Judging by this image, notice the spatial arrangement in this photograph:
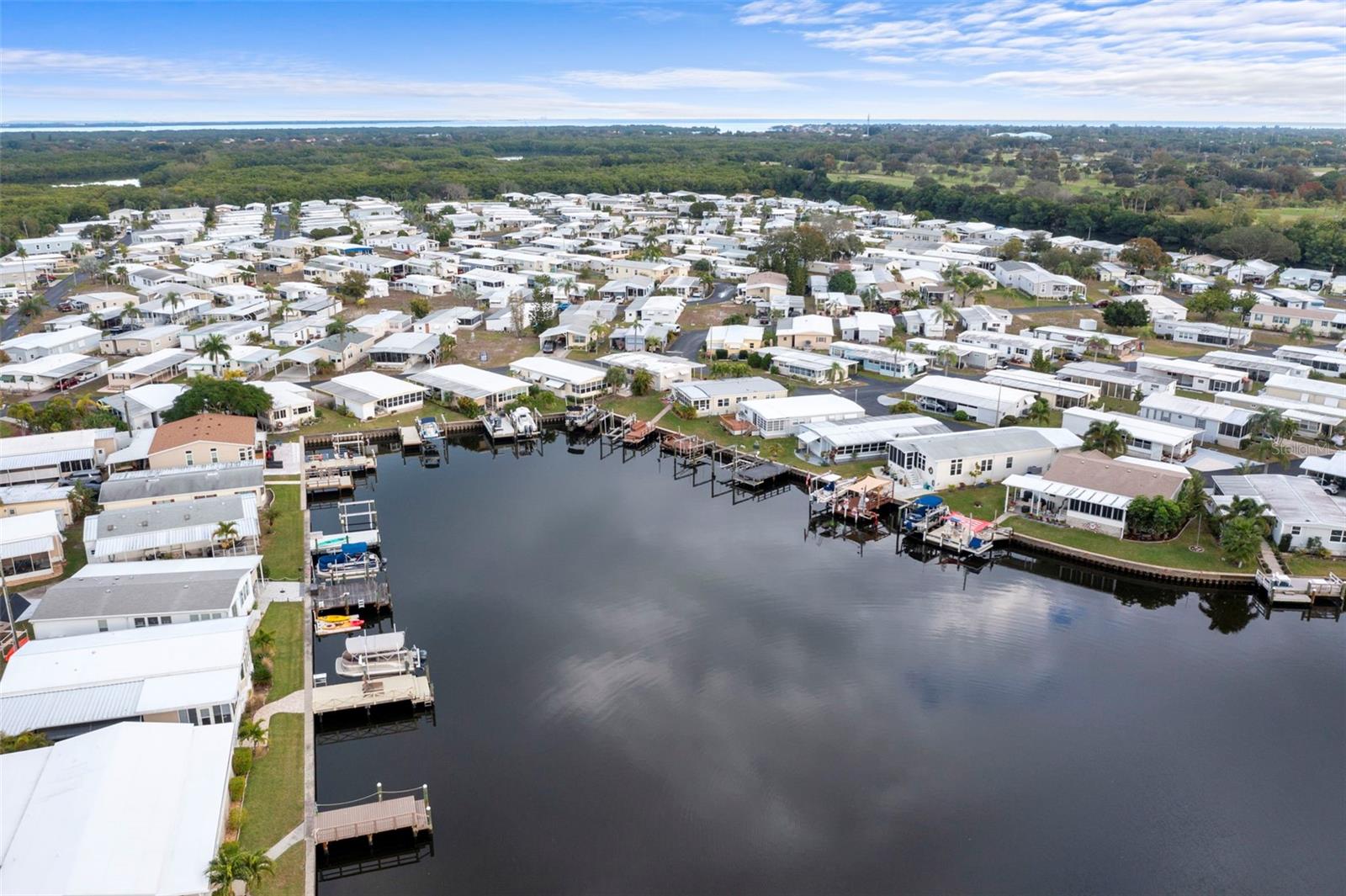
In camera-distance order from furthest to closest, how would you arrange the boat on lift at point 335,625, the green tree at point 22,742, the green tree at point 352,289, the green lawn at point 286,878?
the green tree at point 352,289
the boat on lift at point 335,625
the green tree at point 22,742
the green lawn at point 286,878

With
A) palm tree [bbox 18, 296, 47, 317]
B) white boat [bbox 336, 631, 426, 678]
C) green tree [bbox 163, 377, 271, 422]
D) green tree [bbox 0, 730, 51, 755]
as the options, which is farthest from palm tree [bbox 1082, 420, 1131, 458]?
palm tree [bbox 18, 296, 47, 317]

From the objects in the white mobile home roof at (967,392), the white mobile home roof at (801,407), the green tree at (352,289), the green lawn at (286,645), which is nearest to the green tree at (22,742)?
the green lawn at (286,645)

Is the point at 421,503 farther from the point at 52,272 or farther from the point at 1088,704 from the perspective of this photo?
the point at 52,272

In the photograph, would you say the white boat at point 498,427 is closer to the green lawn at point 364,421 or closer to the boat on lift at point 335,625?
the green lawn at point 364,421

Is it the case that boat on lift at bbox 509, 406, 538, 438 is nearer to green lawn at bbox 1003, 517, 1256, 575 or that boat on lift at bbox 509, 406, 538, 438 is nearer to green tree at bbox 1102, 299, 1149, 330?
green lawn at bbox 1003, 517, 1256, 575

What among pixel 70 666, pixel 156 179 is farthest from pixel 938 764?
pixel 156 179

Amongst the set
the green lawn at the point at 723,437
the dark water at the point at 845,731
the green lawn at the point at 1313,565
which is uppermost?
the green lawn at the point at 723,437

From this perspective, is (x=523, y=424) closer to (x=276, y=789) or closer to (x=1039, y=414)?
(x=1039, y=414)

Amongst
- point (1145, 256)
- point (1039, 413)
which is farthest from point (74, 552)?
point (1145, 256)
